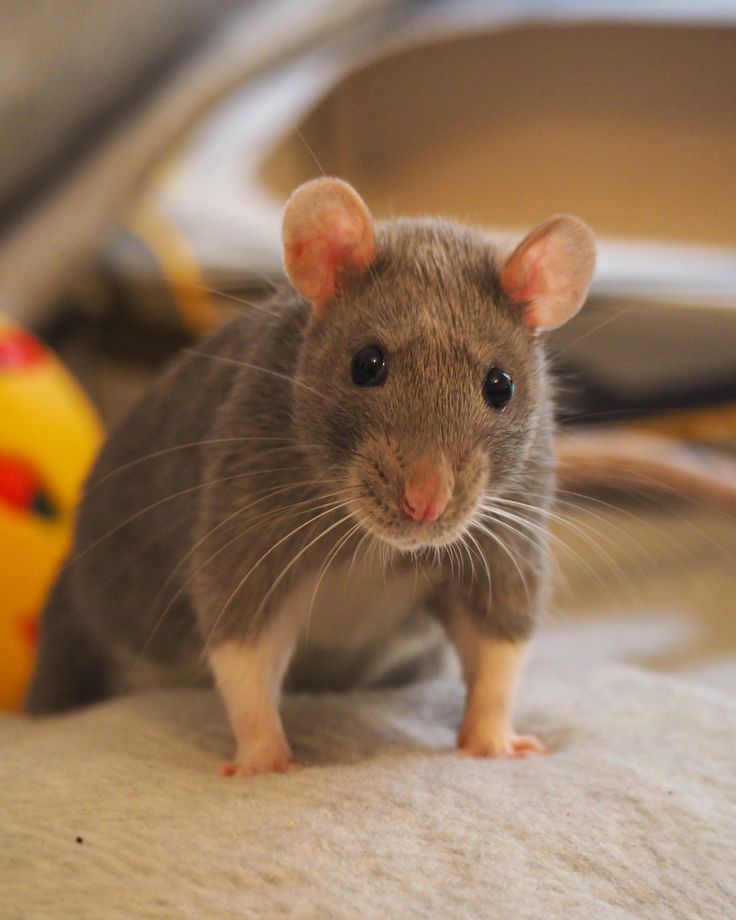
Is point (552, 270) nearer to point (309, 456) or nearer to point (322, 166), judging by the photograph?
point (309, 456)

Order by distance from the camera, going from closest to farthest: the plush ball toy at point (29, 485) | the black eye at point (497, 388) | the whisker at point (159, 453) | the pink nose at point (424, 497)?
the pink nose at point (424, 497)
the black eye at point (497, 388)
the whisker at point (159, 453)
the plush ball toy at point (29, 485)

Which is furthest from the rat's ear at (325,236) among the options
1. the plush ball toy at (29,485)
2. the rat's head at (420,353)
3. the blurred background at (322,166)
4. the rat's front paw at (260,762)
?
the blurred background at (322,166)

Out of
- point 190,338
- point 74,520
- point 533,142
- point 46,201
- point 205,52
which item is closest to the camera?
point 74,520

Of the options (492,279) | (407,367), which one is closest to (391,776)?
(407,367)

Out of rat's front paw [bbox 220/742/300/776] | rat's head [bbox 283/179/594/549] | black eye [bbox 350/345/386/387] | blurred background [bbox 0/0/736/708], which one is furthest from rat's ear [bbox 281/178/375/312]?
blurred background [bbox 0/0/736/708]

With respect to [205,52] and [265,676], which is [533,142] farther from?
[265,676]

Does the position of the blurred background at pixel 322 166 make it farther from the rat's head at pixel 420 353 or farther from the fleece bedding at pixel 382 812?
the rat's head at pixel 420 353

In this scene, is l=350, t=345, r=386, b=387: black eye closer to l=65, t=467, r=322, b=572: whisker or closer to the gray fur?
the gray fur
